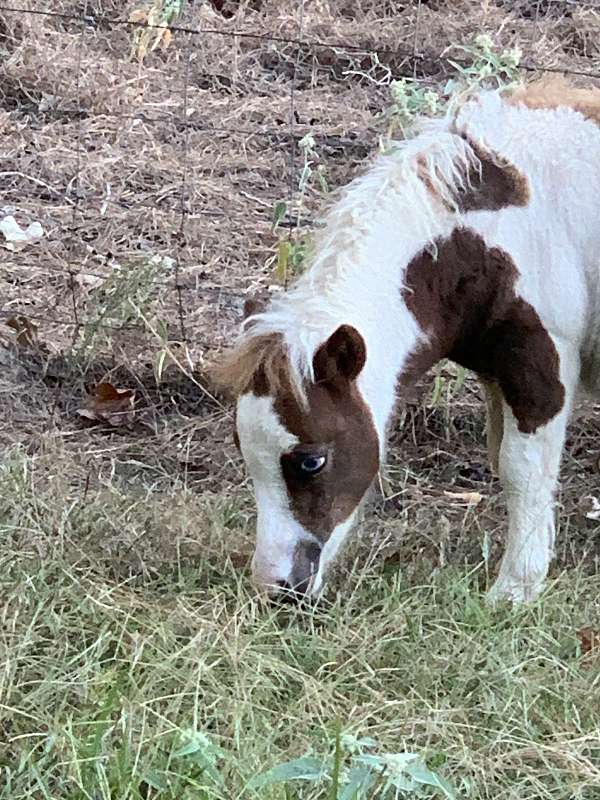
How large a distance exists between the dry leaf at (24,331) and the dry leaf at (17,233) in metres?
0.69

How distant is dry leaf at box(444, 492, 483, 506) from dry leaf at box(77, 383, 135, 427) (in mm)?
1152

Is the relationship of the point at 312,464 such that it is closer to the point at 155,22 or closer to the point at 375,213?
the point at 375,213

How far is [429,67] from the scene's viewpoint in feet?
19.2

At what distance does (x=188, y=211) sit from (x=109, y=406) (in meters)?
1.33

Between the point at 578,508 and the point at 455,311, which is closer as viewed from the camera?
the point at 455,311

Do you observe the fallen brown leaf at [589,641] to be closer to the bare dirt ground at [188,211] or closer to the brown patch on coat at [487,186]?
the bare dirt ground at [188,211]

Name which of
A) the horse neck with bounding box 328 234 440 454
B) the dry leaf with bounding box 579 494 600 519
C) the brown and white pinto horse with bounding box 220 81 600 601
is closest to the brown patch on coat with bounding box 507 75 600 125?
the brown and white pinto horse with bounding box 220 81 600 601

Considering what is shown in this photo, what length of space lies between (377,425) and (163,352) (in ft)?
4.26

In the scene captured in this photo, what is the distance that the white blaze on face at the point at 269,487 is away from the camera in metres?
2.51

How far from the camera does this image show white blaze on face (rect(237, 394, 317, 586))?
2510 mm

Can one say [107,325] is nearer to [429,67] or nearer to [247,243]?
[247,243]

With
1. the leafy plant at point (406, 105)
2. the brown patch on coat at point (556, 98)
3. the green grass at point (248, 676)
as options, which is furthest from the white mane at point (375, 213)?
the green grass at point (248, 676)

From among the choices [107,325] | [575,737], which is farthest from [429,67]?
[575,737]

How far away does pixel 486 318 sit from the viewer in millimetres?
2805
